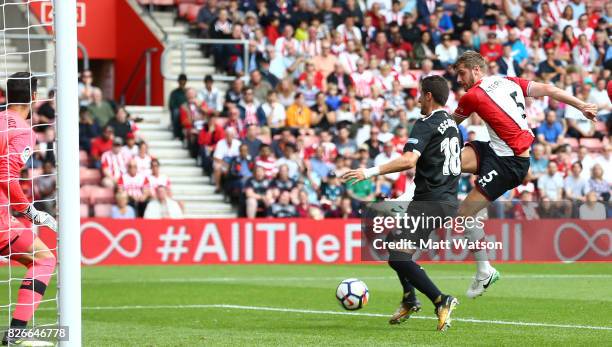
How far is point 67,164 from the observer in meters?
7.57

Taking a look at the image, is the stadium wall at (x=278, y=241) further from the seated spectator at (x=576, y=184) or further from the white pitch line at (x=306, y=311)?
the white pitch line at (x=306, y=311)

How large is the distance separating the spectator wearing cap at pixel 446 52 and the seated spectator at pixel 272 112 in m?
4.34

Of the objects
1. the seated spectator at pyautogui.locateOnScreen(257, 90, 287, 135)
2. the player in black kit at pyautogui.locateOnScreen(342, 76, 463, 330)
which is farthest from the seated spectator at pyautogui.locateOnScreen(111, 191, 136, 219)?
the player in black kit at pyautogui.locateOnScreen(342, 76, 463, 330)

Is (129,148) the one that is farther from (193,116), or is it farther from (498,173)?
(498,173)

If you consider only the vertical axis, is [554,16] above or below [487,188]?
above

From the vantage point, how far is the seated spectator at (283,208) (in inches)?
873

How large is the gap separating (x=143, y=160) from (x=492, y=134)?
11888mm

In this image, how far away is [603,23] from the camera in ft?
92.9

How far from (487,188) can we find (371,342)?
2.64m

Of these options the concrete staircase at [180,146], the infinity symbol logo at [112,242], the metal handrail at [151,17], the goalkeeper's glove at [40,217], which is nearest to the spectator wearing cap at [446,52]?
the concrete staircase at [180,146]

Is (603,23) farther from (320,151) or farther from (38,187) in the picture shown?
(38,187)

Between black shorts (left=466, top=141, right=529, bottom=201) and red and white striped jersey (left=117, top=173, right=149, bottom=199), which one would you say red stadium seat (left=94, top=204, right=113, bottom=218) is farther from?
black shorts (left=466, top=141, right=529, bottom=201)

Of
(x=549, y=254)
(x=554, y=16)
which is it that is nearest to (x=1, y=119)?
(x=549, y=254)

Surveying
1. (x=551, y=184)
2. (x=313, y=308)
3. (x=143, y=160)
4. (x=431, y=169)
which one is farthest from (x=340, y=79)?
(x=431, y=169)
